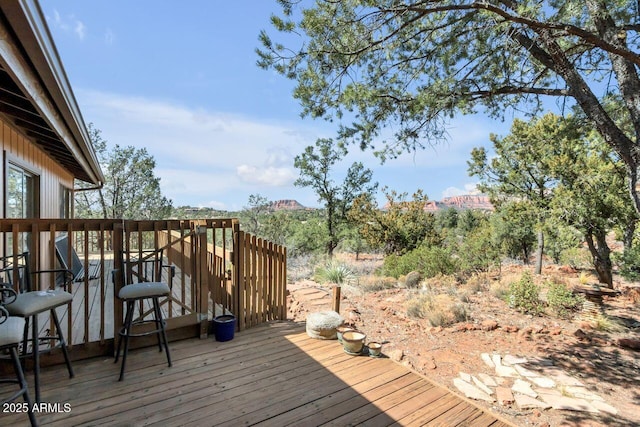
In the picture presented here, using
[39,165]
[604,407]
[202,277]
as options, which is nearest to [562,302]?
[604,407]

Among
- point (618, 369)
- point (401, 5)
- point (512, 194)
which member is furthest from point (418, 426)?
point (512, 194)

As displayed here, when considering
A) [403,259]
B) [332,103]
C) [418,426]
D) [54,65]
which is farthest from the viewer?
[403,259]

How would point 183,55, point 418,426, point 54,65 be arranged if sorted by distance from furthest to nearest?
point 183,55 < point 418,426 < point 54,65

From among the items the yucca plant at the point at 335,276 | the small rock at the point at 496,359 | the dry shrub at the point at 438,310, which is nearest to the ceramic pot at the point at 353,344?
the small rock at the point at 496,359

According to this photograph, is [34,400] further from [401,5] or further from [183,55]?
[183,55]

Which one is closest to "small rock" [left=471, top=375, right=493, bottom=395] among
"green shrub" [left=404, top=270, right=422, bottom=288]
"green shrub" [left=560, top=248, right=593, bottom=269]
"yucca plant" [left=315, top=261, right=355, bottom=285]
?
"green shrub" [left=404, top=270, right=422, bottom=288]

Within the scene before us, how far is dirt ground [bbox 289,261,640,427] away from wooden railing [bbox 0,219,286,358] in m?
1.08

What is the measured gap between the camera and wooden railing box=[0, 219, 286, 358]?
2916 mm

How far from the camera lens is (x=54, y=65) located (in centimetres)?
212

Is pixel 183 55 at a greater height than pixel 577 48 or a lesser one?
greater

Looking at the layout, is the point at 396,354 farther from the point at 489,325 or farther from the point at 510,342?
the point at 489,325

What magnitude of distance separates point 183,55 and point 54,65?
19.3 feet

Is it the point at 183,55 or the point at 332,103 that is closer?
the point at 332,103

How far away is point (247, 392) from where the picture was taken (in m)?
2.57
